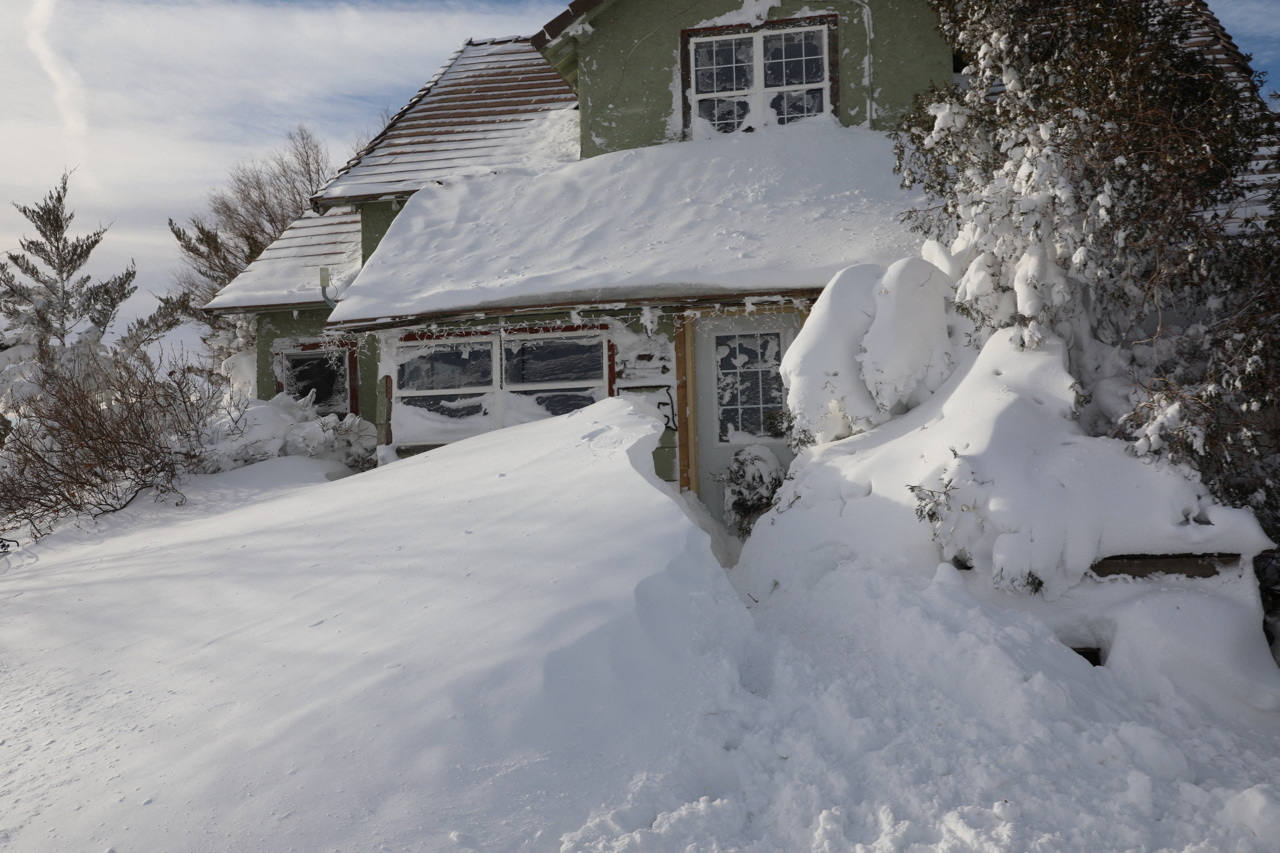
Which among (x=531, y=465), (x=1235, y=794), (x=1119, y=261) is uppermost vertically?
(x=1119, y=261)

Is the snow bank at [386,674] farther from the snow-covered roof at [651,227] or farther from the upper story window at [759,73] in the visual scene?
the upper story window at [759,73]

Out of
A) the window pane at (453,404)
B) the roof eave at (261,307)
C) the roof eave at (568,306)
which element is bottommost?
the window pane at (453,404)

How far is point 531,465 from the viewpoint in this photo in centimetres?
622

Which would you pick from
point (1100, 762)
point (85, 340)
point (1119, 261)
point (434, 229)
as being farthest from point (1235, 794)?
point (85, 340)

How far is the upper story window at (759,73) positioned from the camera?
32.5 ft

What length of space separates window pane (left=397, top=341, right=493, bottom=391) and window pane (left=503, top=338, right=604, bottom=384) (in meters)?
0.29

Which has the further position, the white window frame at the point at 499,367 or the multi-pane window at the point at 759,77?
the multi-pane window at the point at 759,77

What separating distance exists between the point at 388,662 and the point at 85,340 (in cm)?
1986

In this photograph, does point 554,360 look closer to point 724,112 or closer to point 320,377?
point 724,112

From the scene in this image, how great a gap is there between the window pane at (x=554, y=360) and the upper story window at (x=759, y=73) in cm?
302

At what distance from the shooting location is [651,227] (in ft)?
30.6

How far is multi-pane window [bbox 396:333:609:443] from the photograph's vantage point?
955 cm

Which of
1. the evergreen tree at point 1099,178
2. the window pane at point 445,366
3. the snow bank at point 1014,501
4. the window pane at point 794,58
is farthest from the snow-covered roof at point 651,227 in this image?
the snow bank at point 1014,501

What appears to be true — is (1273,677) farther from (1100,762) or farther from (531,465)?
(531,465)
